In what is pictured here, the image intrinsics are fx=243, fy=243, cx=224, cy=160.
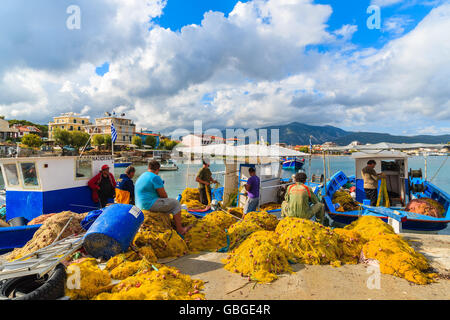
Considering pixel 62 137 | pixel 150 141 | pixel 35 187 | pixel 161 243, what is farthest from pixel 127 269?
pixel 150 141

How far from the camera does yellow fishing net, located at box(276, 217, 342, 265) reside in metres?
4.45

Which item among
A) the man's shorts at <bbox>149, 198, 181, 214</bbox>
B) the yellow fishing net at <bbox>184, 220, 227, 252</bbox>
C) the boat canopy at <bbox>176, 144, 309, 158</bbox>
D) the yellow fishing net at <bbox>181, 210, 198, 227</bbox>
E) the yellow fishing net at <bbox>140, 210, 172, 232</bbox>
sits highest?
the boat canopy at <bbox>176, 144, 309, 158</bbox>

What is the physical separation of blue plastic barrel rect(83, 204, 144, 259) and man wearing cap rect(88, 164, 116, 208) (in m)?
4.88

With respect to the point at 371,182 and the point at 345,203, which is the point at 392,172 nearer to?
the point at 371,182

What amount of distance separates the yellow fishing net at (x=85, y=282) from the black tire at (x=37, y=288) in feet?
0.33

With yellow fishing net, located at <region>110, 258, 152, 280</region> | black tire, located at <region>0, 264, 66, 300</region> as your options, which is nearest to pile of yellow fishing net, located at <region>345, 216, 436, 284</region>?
yellow fishing net, located at <region>110, 258, 152, 280</region>

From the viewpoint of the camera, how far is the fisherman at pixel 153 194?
17.0 ft

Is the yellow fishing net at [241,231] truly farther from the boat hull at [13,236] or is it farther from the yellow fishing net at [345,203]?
the yellow fishing net at [345,203]

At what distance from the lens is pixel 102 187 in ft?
28.6

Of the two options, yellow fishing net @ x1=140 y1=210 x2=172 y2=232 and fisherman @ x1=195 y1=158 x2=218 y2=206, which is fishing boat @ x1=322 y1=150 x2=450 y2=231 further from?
yellow fishing net @ x1=140 y1=210 x2=172 y2=232
